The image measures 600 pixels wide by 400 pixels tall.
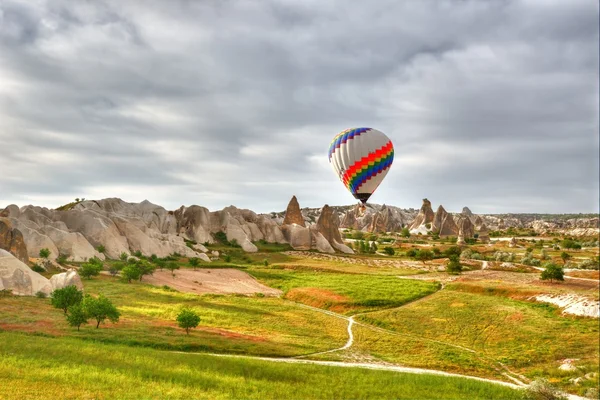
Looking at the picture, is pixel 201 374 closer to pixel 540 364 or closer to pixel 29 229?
pixel 540 364

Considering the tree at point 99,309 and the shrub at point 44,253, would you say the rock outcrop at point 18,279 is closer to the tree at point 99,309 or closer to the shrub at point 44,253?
the shrub at point 44,253

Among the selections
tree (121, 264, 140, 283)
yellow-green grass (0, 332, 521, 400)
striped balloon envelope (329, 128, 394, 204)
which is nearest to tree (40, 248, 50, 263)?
tree (121, 264, 140, 283)

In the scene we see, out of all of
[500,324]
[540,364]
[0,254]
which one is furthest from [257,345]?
[0,254]

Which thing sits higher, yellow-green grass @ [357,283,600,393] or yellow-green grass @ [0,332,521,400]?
yellow-green grass @ [0,332,521,400]

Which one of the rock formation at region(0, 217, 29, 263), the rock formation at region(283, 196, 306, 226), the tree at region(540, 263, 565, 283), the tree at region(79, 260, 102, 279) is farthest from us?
the rock formation at region(283, 196, 306, 226)

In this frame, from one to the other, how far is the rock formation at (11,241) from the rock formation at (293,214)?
9260 centimetres

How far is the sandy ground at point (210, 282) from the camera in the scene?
66.9m

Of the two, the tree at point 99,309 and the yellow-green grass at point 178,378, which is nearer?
the yellow-green grass at point 178,378

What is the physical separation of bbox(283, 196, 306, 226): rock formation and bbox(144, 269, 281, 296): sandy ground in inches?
2729

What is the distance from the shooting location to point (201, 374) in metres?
25.1

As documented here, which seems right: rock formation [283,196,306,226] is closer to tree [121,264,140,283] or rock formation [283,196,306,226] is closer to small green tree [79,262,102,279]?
tree [121,264,140,283]

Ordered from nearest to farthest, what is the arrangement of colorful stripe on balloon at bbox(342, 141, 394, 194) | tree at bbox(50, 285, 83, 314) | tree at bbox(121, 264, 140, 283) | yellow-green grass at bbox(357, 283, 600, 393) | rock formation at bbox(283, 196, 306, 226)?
yellow-green grass at bbox(357, 283, 600, 393)
tree at bbox(50, 285, 83, 314)
colorful stripe on balloon at bbox(342, 141, 394, 194)
tree at bbox(121, 264, 140, 283)
rock formation at bbox(283, 196, 306, 226)

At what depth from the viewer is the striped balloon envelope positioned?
2421 inches

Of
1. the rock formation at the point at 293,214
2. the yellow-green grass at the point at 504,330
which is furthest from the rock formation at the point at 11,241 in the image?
the rock formation at the point at 293,214
